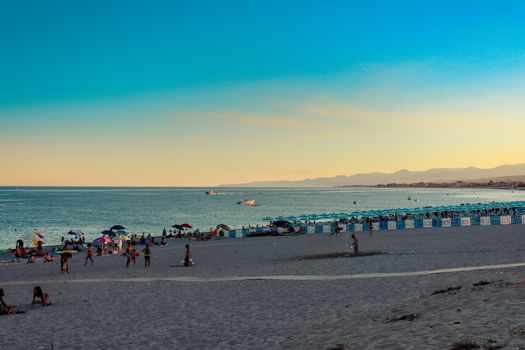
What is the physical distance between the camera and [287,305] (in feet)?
50.1

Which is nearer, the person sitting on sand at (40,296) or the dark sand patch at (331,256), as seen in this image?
the person sitting on sand at (40,296)

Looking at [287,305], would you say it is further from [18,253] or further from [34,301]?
[18,253]

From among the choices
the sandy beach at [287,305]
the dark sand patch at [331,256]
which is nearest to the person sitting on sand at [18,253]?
the sandy beach at [287,305]

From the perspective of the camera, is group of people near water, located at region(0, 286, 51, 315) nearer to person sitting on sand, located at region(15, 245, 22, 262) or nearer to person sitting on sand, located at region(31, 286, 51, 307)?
person sitting on sand, located at region(31, 286, 51, 307)

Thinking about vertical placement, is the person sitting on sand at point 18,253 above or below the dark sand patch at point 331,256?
below

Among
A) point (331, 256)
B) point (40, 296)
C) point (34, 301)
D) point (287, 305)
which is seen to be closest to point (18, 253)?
point (34, 301)

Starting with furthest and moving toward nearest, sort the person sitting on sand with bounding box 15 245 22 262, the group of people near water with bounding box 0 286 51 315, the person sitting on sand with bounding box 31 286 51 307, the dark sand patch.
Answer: the person sitting on sand with bounding box 15 245 22 262
the dark sand patch
the person sitting on sand with bounding box 31 286 51 307
the group of people near water with bounding box 0 286 51 315

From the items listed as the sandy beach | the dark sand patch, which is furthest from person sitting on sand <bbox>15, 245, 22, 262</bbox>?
the dark sand patch

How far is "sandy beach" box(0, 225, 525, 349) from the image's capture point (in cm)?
1070

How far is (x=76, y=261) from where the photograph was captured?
1380 inches

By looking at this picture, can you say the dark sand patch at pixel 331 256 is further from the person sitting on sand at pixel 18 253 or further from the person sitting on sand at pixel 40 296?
the person sitting on sand at pixel 18 253

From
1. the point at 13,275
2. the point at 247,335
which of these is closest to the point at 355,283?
the point at 247,335

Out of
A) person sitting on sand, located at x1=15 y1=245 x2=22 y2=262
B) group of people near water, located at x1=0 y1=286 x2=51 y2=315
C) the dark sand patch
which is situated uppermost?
group of people near water, located at x1=0 y1=286 x2=51 y2=315

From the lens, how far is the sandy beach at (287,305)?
10695mm
